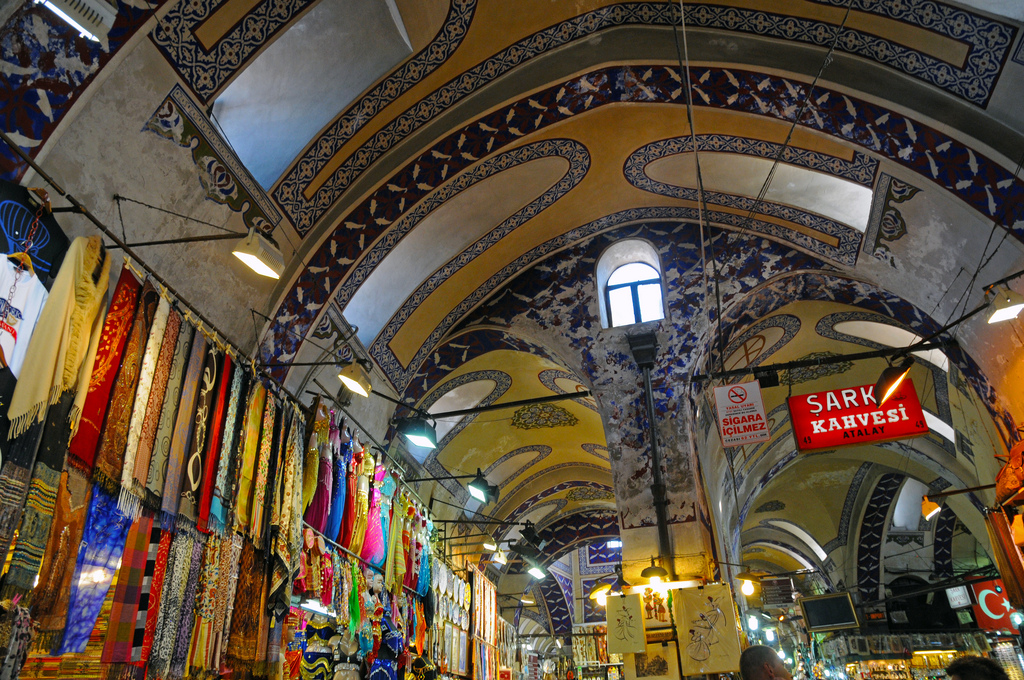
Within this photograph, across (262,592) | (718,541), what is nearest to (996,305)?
(718,541)

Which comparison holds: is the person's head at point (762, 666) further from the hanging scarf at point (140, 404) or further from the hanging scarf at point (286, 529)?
the hanging scarf at point (286, 529)

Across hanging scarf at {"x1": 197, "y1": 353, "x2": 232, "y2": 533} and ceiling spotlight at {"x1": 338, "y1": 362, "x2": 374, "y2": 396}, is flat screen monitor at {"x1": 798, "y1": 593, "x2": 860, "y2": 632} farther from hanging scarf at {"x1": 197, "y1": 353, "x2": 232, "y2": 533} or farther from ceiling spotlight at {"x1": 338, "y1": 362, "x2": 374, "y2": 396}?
hanging scarf at {"x1": 197, "y1": 353, "x2": 232, "y2": 533}

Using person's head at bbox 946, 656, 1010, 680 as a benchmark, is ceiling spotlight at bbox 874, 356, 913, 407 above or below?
above

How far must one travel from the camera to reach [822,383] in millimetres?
13539

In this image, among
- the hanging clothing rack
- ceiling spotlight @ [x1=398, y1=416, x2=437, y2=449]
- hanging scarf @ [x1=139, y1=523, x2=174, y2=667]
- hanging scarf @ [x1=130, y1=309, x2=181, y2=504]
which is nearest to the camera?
the hanging clothing rack

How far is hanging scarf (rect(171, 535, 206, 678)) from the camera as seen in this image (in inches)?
191

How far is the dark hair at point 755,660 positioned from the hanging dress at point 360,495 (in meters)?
5.82

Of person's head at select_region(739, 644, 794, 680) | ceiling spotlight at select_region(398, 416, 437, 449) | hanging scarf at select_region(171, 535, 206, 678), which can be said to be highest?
ceiling spotlight at select_region(398, 416, 437, 449)

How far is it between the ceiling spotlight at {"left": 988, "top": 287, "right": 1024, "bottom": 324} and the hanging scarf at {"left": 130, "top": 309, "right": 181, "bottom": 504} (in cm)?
754

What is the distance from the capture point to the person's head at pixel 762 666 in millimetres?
3238

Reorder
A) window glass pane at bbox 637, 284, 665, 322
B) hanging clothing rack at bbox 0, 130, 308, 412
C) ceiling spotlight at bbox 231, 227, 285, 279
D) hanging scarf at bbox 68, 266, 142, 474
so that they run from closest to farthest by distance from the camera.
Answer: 1. hanging clothing rack at bbox 0, 130, 308, 412
2. hanging scarf at bbox 68, 266, 142, 474
3. ceiling spotlight at bbox 231, 227, 285, 279
4. window glass pane at bbox 637, 284, 665, 322

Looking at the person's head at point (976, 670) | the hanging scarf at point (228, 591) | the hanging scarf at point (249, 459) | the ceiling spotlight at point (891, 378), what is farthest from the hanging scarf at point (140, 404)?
the ceiling spotlight at point (891, 378)

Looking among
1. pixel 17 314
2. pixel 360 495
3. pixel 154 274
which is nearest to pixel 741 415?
pixel 360 495

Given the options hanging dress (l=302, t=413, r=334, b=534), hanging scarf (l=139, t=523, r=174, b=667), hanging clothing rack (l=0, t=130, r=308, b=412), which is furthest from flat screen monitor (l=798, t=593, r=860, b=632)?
hanging scarf (l=139, t=523, r=174, b=667)
